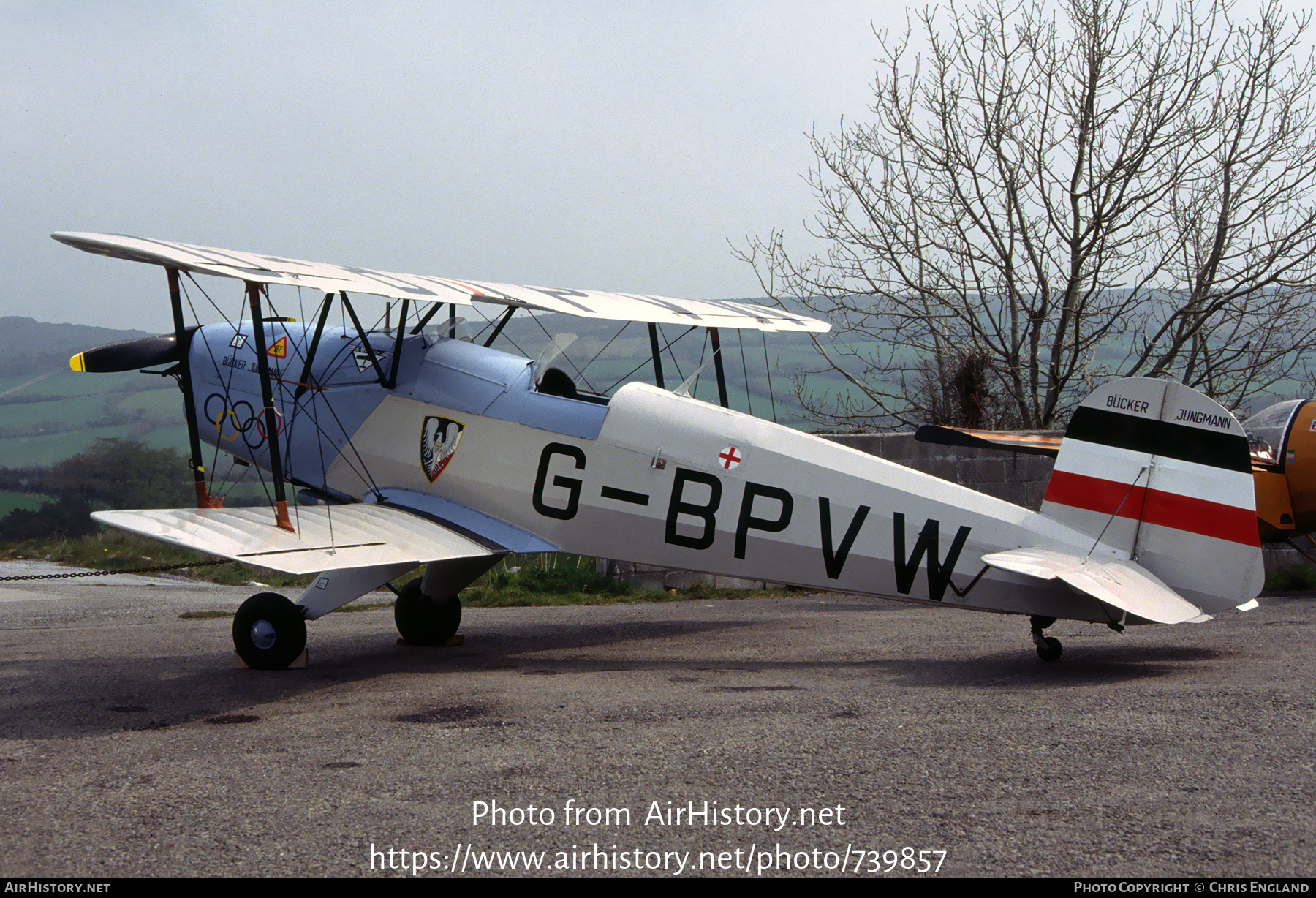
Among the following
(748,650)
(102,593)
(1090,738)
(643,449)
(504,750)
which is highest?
(643,449)

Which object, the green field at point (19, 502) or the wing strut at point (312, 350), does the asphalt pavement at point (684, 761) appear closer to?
the wing strut at point (312, 350)

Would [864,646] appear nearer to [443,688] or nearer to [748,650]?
[748,650]

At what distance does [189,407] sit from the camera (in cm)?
770

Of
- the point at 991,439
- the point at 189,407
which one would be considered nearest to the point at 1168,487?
the point at 991,439

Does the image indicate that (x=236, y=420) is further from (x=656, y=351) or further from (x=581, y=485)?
(x=656, y=351)

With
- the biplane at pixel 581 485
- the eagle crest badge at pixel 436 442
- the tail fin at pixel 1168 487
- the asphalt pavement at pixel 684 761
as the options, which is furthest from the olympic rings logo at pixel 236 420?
the tail fin at pixel 1168 487

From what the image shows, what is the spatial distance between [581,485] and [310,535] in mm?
2001

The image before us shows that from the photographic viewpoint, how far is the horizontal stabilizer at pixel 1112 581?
5.53m

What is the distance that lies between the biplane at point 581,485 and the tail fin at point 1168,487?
→ 0.5 inches

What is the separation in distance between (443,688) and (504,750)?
6.10 feet

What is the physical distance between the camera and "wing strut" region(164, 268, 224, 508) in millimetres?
6980
